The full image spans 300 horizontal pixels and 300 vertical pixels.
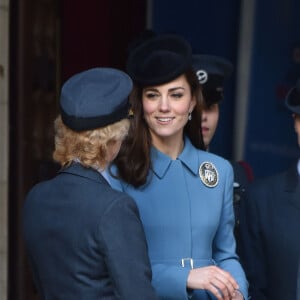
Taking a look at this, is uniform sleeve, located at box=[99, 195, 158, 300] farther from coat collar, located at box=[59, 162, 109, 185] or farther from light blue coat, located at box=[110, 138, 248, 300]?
light blue coat, located at box=[110, 138, 248, 300]

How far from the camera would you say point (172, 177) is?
3346 millimetres

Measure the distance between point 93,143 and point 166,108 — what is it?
1.77 ft

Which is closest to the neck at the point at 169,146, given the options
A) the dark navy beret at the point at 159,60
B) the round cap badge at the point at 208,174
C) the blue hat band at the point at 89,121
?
the round cap badge at the point at 208,174

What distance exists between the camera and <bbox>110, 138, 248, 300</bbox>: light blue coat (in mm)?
3217

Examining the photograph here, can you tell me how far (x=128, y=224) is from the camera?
2.74m

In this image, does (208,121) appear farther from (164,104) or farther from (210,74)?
(164,104)

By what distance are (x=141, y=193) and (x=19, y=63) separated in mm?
1762

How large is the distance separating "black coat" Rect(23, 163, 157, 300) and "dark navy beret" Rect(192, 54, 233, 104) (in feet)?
3.95

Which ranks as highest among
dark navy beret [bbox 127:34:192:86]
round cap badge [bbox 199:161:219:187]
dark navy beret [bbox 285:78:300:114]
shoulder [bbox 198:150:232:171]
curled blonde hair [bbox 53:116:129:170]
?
dark navy beret [bbox 127:34:192:86]

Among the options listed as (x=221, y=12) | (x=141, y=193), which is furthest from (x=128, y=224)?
(x=221, y=12)

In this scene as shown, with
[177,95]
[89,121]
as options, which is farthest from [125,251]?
[177,95]

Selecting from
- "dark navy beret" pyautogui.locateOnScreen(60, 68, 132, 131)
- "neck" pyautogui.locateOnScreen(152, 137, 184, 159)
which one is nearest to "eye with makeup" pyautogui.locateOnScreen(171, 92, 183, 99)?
"neck" pyautogui.locateOnScreen(152, 137, 184, 159)

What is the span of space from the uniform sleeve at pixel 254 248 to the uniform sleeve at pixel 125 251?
704mm

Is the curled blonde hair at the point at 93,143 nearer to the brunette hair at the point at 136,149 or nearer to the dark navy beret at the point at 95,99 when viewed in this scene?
the dark navy beret at the point at 95,99
